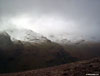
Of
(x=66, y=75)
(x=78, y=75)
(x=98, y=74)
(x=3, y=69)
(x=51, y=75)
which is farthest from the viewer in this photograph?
(x=3, y=69)

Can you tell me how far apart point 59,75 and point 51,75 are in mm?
1208

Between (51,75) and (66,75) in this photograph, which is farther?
(51,75)

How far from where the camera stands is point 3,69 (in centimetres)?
18875

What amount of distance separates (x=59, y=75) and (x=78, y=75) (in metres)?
2.64

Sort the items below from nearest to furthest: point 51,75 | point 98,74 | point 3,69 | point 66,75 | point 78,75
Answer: point 98,74 < point 78,75 < point 66,75 < point 51,75 < point 3,69

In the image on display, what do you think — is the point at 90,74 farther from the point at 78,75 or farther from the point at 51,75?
the point at 51,75

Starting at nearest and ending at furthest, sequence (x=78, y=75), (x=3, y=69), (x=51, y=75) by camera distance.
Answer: (x=78, y=75)
(x=51, y=75)
(x=3, y=69)

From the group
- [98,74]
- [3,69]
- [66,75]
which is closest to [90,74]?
[98,74]

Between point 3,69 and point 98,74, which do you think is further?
point 3,69

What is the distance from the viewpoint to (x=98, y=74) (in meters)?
14.5

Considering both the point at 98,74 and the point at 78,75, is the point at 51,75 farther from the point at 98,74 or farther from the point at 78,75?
the point at 98,74

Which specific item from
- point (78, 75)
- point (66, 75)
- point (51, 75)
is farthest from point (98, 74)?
point (51, 75)

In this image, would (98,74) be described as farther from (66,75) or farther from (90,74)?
(66,75)

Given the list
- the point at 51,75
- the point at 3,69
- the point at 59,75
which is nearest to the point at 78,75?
the point at 59,75
